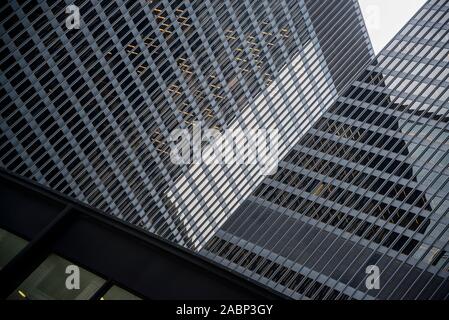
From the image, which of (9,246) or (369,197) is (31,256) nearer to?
(9,246)

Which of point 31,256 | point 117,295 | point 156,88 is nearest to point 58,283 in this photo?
point 31,256

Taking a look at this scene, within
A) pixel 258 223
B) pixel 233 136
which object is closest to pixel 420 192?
pixel 258 223

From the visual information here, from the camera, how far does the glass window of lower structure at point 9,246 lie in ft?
42.7

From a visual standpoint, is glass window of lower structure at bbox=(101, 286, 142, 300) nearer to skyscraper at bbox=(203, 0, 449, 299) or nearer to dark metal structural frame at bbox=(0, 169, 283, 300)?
dark metal structural frame at bbox=(0, 169, 283, 300)

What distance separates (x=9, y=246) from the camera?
13242mm

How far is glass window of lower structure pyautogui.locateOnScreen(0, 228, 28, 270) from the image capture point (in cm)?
1300

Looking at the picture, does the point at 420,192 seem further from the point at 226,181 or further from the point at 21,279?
the point at 21,279

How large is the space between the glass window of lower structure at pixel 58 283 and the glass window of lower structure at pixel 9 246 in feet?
2.39

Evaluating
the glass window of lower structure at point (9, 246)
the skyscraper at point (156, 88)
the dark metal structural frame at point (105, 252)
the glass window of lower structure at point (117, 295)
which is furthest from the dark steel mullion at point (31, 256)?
the skyscraper at point (156, 88)

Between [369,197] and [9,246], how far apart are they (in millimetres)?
79723

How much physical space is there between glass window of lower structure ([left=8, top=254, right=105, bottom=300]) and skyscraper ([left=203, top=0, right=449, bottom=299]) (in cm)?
7209

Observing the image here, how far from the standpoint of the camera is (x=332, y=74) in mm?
142000

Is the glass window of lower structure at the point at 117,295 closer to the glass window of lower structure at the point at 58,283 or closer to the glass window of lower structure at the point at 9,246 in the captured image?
the glass window of lower structure at the point at 58,283
